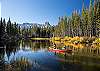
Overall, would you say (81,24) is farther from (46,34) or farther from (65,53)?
(46,34)

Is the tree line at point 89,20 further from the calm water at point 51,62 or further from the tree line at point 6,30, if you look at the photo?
the calm water at point 51,62

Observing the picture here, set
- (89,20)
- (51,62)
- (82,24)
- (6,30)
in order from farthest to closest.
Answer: (6,30)
(82,24)
(89,20)
(51,62)

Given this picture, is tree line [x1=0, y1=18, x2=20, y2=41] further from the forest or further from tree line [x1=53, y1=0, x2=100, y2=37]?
tree line [x1=53, y1=0, x2=100, y2=37]

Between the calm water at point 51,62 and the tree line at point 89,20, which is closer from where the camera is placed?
the calm water at point 51,62

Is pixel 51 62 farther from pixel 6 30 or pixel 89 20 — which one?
pixel 6 30

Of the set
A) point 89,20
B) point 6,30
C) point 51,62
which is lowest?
point 51,62

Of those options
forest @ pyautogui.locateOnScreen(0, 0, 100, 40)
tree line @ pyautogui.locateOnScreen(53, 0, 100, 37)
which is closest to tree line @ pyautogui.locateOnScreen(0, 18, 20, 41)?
forest @ pyautogui.locateOnScreen(0, 0, 100, 40)

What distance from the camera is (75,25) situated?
354 feet

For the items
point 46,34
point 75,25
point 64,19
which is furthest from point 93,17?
point 46,34

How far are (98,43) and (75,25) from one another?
43.7m

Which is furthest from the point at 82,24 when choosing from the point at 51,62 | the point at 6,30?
the point at 51,62

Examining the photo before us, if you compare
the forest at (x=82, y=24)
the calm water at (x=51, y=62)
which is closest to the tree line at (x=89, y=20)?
the forest at (x=82, y=24)

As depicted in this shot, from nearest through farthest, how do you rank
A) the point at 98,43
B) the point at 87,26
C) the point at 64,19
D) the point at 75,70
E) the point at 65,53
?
the point at 75,70, the point at 65,53, the point at 98,43, the point at 87,26, the point at 64,19

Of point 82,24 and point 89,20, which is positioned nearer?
point 89,20
